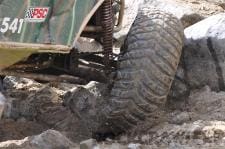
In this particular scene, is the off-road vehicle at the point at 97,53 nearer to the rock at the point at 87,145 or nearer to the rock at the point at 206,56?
the rock at the point at 87,145

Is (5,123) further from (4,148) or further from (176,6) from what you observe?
(176,6)

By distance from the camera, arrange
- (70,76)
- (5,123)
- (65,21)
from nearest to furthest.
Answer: (65,21) < (70,76) < (5,123)

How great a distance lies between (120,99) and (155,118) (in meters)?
0.46

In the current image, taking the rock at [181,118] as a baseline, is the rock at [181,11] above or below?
above

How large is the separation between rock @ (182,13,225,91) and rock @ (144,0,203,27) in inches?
64.5

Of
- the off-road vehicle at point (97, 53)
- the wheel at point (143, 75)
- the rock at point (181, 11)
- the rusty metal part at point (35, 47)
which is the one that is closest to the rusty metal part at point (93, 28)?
the off-road vehicle at point (97, 53)

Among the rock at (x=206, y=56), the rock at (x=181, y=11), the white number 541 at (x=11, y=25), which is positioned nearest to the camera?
the white number 541 at (x=11, y=25)

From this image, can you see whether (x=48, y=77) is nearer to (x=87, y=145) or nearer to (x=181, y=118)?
(x=87, y=145)

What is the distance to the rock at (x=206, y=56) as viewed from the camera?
21.7ft

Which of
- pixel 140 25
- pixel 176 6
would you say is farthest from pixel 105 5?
pixel 176 6

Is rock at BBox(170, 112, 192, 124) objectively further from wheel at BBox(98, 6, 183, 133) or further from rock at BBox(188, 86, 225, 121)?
wheel at BBox(98, 6, 183, 133)

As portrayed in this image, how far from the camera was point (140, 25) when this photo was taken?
5.74 meters

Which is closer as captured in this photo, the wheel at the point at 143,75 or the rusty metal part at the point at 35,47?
the rusty metal part at the point at 35,47

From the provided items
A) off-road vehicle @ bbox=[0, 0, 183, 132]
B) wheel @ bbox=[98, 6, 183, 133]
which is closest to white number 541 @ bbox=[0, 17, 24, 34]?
off-road vehicle @ bbox=[0, 0, 183, 132]
